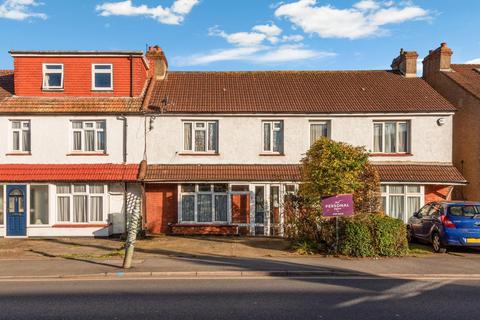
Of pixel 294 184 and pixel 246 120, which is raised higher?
pixel 246 120

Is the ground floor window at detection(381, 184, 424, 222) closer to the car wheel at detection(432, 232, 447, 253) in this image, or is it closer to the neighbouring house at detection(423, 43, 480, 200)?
the neighbouring house at detection(423, 43, 480, 200)

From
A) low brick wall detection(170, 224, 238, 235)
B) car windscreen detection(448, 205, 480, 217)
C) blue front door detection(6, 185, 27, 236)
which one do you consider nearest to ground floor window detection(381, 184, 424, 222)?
car windscreen detection(448, 205, 480, 217)

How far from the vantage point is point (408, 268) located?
37.0ft

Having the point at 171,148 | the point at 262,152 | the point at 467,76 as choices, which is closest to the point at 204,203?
the point at 171,148

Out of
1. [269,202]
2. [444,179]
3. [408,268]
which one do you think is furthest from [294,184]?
[408,268]

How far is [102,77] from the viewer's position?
65.2 ft

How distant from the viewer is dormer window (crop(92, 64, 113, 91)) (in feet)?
64.5

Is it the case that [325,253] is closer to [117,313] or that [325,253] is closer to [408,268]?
[408,268]

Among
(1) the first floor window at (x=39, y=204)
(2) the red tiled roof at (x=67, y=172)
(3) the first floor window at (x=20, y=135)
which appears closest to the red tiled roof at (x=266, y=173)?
(2) the red tiled roof at (x=67, y=172)

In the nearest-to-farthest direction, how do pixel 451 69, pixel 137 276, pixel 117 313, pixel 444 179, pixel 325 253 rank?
pixel 117 313, pixel 137 276, pixel 325 253, pixel 444 179, pixel 451 69

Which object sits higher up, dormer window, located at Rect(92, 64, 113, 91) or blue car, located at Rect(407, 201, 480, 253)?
dormer window, located at Rect(92, 64, 113, 91)

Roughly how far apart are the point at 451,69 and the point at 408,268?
629 inches

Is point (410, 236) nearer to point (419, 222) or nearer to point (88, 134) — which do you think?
point (419, 222)

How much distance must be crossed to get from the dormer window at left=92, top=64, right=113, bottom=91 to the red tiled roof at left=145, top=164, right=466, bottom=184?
178 inches
